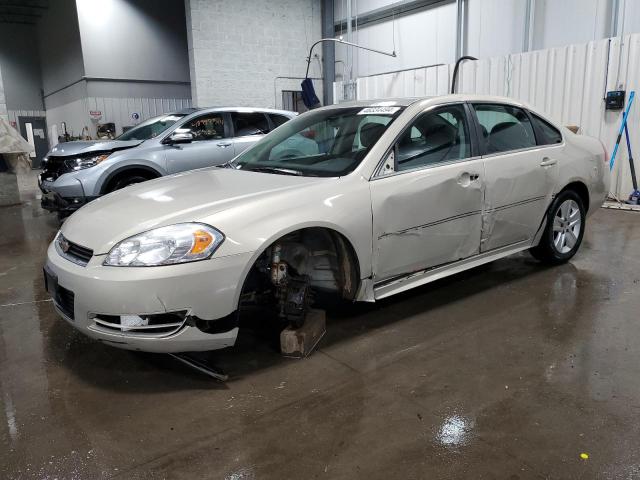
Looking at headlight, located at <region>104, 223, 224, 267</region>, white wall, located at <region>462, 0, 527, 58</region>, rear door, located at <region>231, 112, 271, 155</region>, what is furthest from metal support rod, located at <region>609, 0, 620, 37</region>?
headlight, located at <region>104, 223, 224, 267</region>

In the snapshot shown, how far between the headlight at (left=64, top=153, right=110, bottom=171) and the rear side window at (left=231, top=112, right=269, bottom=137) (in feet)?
5.63

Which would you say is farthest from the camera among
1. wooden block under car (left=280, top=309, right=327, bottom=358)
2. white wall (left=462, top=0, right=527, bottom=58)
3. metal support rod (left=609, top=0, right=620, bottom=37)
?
white wall (left=462, top=0, right=527, bottom=58)

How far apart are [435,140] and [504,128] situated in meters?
0.81

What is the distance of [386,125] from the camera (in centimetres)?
319

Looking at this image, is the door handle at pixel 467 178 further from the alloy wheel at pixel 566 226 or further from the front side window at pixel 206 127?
the front side window at pixel 206 127

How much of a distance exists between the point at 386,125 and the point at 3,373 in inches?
103

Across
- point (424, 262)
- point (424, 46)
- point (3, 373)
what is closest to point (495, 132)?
point (424, 262)

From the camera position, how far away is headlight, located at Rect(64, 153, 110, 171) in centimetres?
620

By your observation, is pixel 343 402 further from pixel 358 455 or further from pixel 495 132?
pixel 495 132

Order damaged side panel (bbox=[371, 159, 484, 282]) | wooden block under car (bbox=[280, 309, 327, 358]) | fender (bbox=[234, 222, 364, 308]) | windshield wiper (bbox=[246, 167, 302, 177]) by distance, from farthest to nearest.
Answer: windshield wiper (bbox=[246, 167, 302, 177]), damaged side panel (bbox=[371, 159, 484, 282]), wooden block under car (bbox=[280, 309, 327, 358]), fender (bbox=[234, 222, 364, 308])

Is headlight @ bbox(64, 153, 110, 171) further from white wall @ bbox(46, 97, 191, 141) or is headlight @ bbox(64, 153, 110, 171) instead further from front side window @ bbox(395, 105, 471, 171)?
white wall @ bbox(46, 97, 191, 141)

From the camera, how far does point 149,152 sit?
6.37m

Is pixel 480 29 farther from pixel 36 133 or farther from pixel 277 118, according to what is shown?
pixel 36 133

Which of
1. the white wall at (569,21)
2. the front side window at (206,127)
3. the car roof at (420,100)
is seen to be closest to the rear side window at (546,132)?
the car roof at (420,100)
